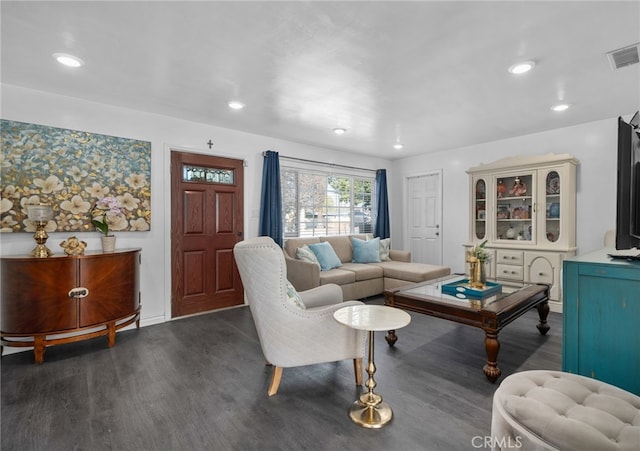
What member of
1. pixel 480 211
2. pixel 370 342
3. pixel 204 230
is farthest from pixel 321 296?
pixel 480 211

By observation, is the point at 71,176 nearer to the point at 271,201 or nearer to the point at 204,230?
the point at 204,230

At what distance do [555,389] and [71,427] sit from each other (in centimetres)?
248

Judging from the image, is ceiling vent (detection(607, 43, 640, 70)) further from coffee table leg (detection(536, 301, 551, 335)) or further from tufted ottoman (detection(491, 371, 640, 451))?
tufted ottoman (detection(491, 371, 640, 451))

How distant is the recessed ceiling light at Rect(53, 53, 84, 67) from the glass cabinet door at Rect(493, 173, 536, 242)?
16.3 ft

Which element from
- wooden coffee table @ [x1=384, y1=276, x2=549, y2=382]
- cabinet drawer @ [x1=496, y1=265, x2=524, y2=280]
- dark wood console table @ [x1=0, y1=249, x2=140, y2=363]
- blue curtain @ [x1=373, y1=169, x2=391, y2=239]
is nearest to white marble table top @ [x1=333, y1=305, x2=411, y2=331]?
wooden coffee table @ [x1=384, y1=276, x2=549, y2=382]

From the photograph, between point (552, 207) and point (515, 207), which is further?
point (515, 207)

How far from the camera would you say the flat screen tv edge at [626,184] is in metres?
1.47

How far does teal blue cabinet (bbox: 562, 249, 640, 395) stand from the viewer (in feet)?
4.67

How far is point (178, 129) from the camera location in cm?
369

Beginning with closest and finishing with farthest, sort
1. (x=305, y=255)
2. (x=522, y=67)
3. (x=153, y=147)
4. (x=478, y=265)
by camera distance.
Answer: (x=522, y=67) < (x=478, y=265) < (x=153, y=147) < (x=305, y=255)

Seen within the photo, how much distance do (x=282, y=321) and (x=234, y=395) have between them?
2.08 feet

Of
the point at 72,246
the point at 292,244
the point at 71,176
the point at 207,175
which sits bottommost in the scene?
the point at 292,244

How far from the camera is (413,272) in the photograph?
427cm

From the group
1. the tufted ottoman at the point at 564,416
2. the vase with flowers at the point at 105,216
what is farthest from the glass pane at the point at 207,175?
the tufted ottoman at the point at 564,416
